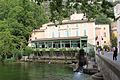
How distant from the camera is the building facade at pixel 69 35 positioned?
85.8 meters

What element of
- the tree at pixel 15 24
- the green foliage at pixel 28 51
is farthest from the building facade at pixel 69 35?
the green foliage at pixel 28 51

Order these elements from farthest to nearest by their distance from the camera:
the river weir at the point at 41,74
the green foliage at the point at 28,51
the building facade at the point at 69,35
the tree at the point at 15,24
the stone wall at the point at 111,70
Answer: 1. the building facade at the point at 69,35
2. the green foliage at the point at 28,51
3. the tree at the point at 15,24
4. the river weir at the point at 41,74
5. the stone wall at the point at 111,70

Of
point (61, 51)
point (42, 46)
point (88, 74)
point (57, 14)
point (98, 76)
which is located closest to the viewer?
point (57, 14)

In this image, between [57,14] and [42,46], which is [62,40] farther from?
[57,14]

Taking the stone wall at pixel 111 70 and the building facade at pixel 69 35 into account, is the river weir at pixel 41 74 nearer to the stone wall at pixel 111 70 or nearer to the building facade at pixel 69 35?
the stone wall at pixel 111 70

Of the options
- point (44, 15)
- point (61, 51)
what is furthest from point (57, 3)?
point (44, 15)

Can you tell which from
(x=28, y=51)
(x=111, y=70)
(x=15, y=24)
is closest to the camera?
(x=111, y=70)

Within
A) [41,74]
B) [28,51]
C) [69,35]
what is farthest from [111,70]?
[69,35]

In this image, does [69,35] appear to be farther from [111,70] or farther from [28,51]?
[111,70]

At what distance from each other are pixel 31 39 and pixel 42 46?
5.42m

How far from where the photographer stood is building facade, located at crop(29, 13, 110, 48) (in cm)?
8575

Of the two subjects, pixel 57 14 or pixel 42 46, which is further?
pixel 42 46

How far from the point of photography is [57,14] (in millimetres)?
11812

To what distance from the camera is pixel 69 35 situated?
299ft
